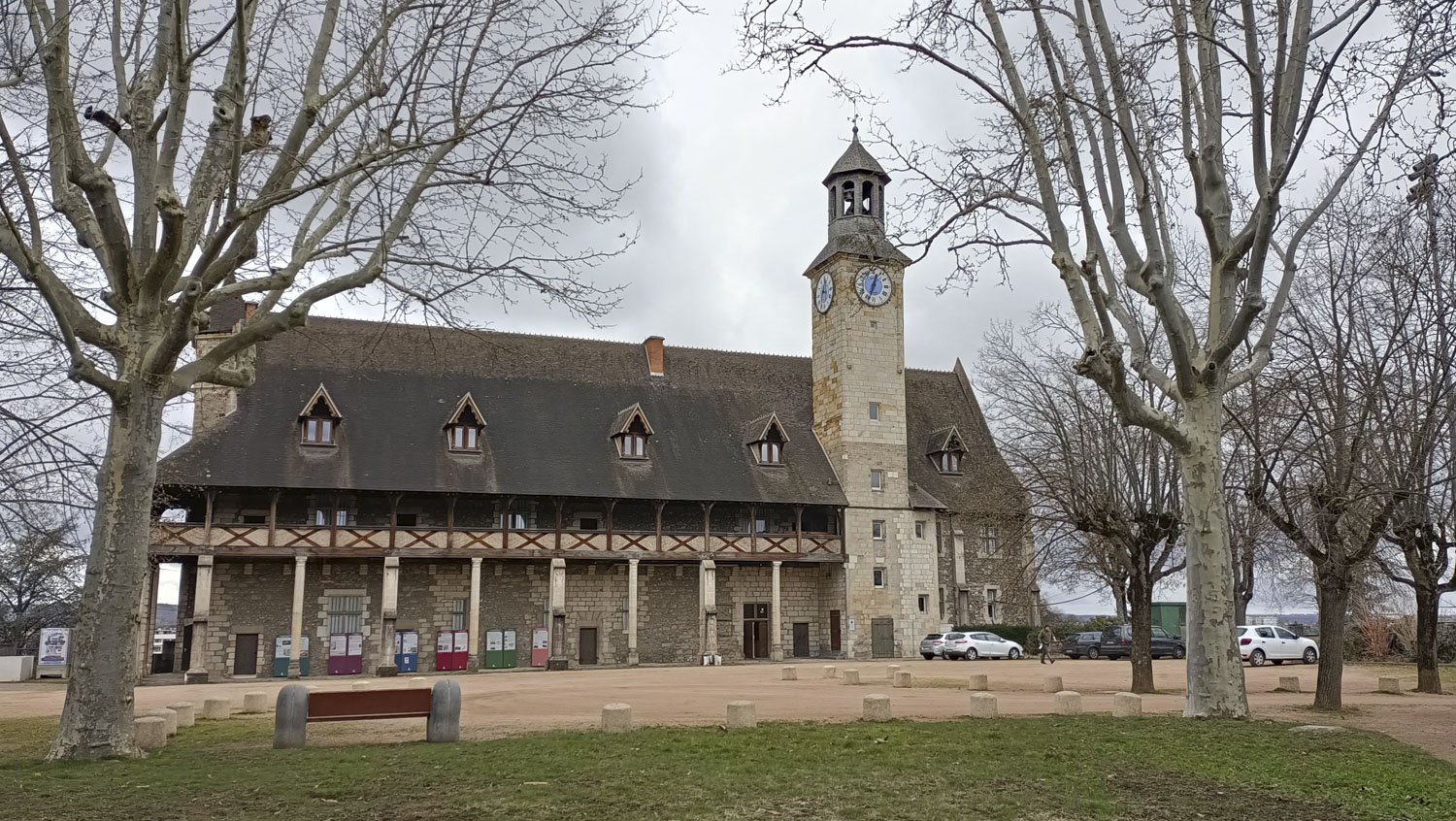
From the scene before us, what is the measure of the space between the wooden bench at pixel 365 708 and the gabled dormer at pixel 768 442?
24.6 meters

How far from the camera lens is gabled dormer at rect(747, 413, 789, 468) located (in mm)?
35500

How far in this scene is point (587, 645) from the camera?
3278cm

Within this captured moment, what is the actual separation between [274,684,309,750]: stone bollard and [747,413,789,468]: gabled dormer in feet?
83.1

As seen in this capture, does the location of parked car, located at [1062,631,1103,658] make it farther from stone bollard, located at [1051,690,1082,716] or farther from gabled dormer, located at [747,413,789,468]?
stone bollard, located at [1051,690,1082,716]

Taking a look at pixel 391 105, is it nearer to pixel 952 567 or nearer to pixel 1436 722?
pixel 1436 722

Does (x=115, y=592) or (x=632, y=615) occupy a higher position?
(x=115, y=592)

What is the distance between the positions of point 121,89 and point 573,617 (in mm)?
23404

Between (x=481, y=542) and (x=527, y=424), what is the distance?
4415mm

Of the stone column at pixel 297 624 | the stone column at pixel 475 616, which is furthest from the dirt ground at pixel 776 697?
the stone column at pixel 297 624

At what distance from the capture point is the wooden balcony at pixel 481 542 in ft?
91.5

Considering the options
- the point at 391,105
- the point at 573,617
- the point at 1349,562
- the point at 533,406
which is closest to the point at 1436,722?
the point at 1349,562

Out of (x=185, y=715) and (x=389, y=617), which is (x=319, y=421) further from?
(x=185, y=715)

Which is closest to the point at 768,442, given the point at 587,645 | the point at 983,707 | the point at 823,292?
the point at 823,292

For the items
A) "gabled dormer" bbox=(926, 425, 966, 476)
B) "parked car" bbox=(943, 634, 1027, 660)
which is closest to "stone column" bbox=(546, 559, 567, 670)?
"parked car" bbox=(943, 634, 1027, 660)
